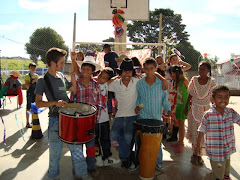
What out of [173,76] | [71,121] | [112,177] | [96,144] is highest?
[173,76]

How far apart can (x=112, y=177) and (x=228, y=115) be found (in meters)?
1.75

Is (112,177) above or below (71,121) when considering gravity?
below

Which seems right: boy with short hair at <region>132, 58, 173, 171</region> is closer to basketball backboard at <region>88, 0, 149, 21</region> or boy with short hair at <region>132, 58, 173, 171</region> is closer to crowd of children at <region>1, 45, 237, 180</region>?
crowd of children at <region>1, 45, 237, 180</region>

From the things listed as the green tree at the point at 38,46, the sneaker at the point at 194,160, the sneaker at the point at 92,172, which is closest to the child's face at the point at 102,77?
the sneaker at the point at 92,172

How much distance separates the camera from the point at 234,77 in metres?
14.3

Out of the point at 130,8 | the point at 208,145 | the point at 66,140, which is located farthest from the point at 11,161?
the point at 130,8

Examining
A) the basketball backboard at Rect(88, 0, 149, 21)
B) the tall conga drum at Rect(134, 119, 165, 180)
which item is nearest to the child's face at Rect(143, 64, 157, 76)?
the tall conga drum at Rect(134, 119, 165, 180)

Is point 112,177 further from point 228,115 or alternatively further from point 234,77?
point 234,77

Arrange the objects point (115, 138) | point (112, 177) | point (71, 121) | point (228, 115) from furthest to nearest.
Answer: point (115, 138) → point (112, 177) → point (228, 115) → point (71, 121)

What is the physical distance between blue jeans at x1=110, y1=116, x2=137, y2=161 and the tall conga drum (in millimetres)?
327

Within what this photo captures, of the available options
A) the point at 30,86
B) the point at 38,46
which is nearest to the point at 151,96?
the point at 30,86

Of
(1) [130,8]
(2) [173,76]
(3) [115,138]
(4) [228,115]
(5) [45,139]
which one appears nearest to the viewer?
(4) [228,115]

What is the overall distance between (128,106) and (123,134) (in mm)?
487

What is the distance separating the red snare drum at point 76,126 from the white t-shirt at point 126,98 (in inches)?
22.8
